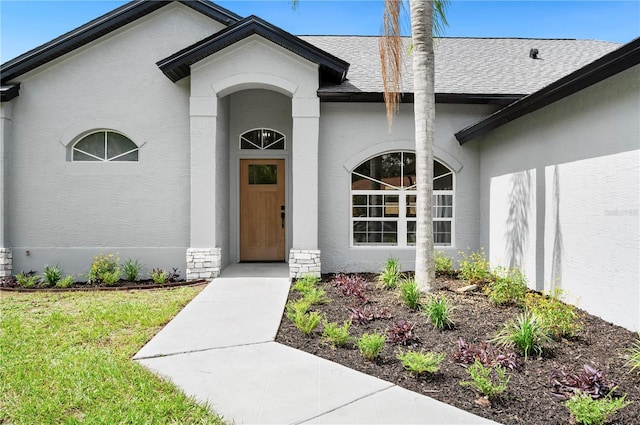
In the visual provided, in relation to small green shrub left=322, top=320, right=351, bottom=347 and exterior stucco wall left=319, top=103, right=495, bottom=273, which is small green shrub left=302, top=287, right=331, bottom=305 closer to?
small green shrub left=322, top=320, right=351, bottom=347

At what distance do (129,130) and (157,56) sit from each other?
196 cm

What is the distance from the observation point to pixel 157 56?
9.80 metres

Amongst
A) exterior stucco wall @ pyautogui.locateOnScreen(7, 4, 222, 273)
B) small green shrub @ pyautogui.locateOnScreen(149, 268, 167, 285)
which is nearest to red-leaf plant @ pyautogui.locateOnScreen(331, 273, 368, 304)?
small green shrub @ pyautogui.locateOnScreen(149, 268, 167, 285)

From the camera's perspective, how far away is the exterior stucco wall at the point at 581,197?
5.37 meters

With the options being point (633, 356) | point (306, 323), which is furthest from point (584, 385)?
point (306, 323)

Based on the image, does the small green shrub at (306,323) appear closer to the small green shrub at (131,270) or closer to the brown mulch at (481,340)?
the brown mulch at (481,340)

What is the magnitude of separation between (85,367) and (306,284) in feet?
14.4

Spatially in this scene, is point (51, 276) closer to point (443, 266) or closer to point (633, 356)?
point (443, 266)

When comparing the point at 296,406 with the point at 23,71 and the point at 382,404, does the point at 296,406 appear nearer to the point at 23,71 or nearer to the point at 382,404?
the point at 382,404

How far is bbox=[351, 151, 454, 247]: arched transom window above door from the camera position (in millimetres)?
9812

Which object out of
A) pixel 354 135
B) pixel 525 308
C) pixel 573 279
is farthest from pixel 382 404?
pixel 354 135

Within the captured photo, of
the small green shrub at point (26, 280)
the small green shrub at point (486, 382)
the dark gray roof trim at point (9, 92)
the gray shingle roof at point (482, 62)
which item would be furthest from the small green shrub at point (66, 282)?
the small green shrub at point (486, 382)

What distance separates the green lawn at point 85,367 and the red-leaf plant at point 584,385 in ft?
10.4

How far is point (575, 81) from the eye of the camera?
577 cm
